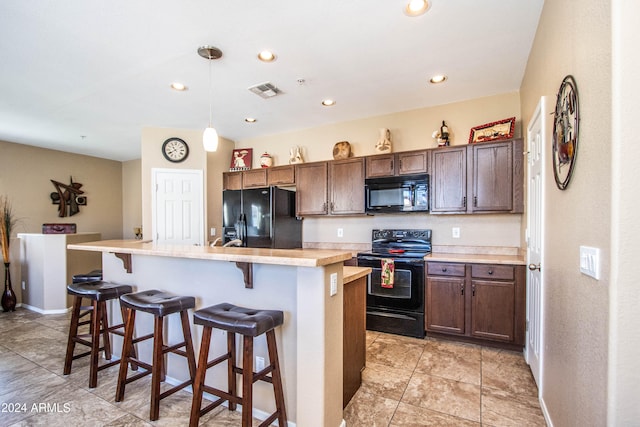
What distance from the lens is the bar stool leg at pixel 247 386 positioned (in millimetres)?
1527

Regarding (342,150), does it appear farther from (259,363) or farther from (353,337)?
(259,363)

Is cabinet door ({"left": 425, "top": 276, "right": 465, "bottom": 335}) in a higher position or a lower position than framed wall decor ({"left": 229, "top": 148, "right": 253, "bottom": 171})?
lower

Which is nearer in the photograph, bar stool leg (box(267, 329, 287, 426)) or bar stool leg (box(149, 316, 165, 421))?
bar stool leg (box(267, 329, 287, 426))

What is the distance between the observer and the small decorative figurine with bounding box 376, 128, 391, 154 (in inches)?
155

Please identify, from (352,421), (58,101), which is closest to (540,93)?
(352,421)

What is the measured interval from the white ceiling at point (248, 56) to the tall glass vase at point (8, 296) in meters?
2.29

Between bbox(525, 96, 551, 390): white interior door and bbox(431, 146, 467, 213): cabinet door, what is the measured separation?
771 millimetres

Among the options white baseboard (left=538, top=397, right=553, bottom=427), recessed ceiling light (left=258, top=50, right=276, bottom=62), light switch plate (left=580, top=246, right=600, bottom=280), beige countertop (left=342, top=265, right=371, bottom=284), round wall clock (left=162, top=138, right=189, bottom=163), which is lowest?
white baseboard (left=538, top=397, right=553, bottom=427)

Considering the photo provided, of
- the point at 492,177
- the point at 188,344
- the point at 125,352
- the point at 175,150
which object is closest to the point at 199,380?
the point at 188,344

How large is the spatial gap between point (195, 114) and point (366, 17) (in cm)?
279

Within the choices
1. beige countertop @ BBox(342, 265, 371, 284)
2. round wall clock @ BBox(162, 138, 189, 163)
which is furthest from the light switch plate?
round wall clock @ BBox(162, 138, 189, 163)

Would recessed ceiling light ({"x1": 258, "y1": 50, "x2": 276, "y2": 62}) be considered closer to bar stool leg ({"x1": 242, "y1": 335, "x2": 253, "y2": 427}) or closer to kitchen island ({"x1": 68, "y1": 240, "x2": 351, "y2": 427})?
kitchen island ({"x1": 68, "y1": 240, "x2": 351, "y2": 427})

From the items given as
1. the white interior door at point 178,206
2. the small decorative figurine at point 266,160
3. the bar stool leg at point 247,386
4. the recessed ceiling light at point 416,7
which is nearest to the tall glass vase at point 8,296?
the white interior door at point 178,206

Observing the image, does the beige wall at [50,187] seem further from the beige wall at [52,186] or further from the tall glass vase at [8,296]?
the tall glass vase at [8,296]
